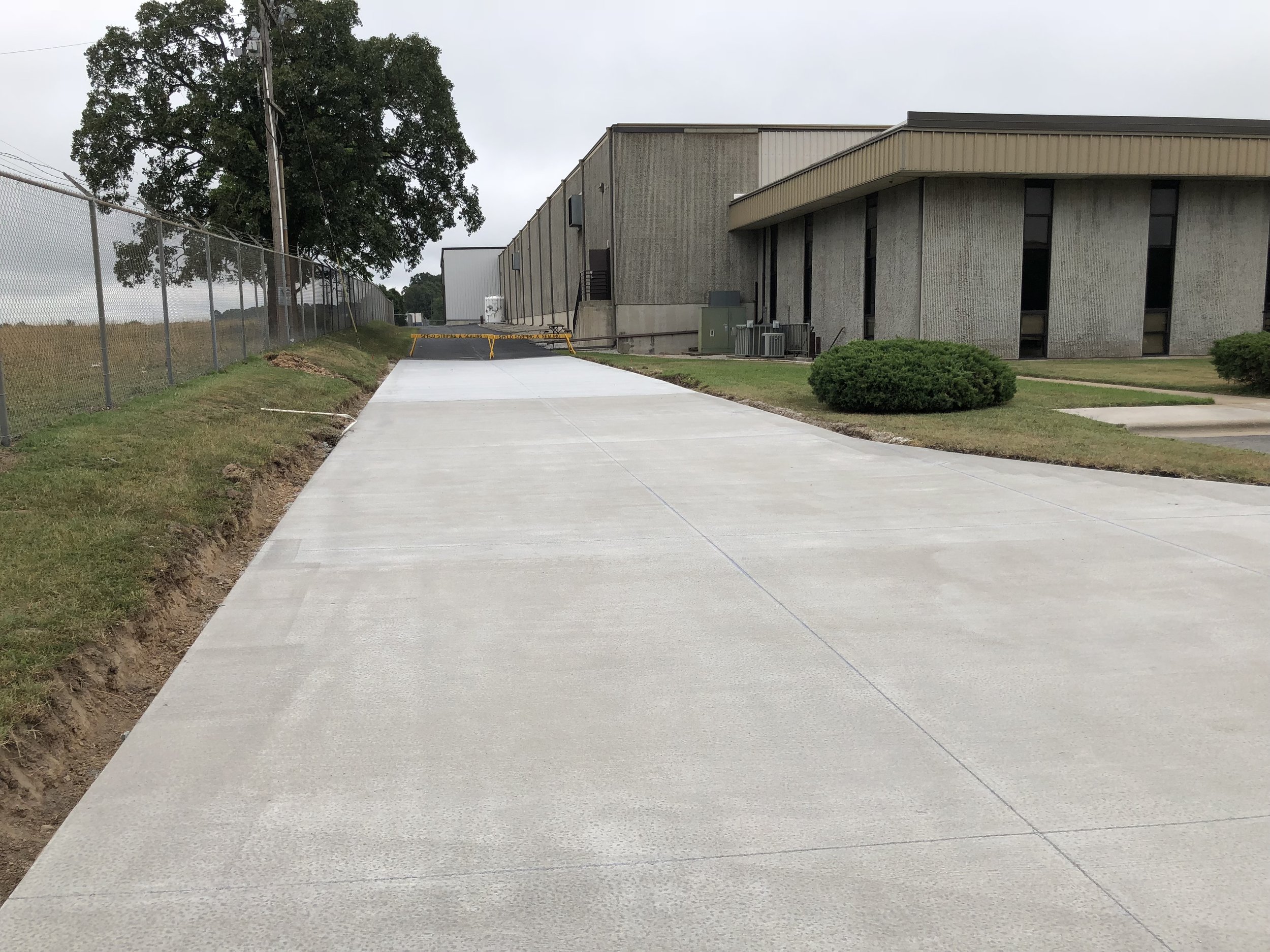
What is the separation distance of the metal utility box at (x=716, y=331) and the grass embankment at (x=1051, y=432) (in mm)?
17271

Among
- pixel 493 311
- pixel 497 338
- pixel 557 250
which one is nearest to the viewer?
pixel 497 338

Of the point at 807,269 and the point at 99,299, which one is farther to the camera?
the point at 807,269

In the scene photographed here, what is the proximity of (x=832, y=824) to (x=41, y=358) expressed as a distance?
9033 mm

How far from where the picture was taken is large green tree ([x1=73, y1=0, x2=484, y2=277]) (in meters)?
31.5

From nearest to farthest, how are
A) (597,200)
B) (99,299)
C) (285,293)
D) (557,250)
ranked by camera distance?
1. (99,299)
2. (285,293)
3. (597,200)
4. (557,250)

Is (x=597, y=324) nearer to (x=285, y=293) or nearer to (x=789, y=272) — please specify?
(x=789, y=272)

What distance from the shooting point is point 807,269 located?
3384 cm

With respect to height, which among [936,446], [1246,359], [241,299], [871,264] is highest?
[871,264]

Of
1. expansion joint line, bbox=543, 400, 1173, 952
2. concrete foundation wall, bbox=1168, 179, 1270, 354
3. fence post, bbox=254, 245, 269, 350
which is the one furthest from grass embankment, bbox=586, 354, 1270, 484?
concrete foundation wall, bbox=1168, 179, 1270, 354

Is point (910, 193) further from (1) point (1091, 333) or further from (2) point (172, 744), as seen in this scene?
(2) point (172, 744)

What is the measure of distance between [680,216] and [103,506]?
34.2 meters

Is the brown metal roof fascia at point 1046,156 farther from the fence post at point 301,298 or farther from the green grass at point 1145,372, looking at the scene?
the fence post at point 301,298

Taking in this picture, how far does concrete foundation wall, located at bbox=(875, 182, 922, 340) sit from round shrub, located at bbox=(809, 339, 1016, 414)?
1118 cm

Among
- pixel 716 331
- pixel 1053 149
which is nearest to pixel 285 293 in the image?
pixel 716 331
